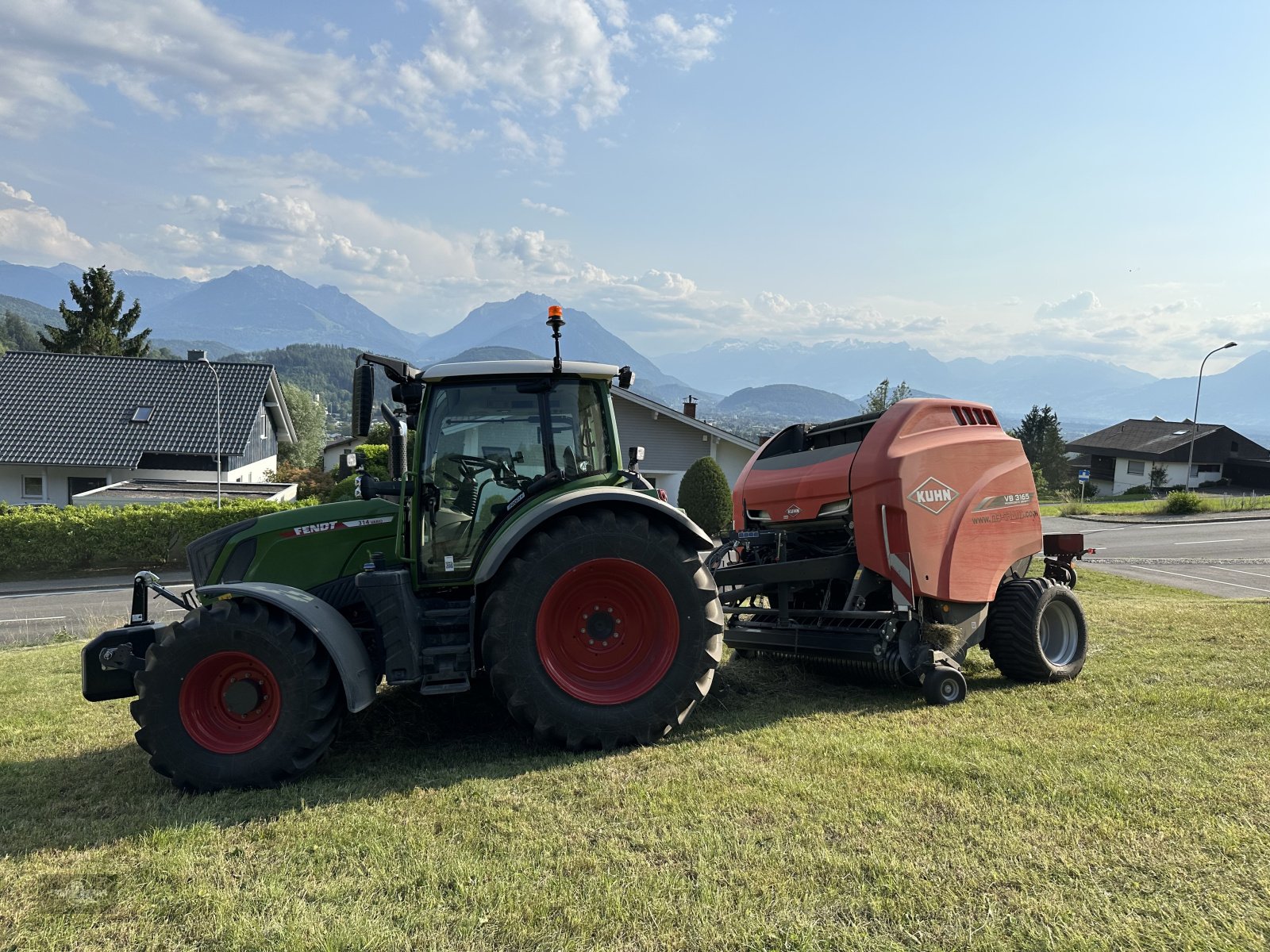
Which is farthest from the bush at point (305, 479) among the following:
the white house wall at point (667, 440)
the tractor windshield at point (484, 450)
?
the tractor windshield at point (484, 450)

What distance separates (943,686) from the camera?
20.2 ft

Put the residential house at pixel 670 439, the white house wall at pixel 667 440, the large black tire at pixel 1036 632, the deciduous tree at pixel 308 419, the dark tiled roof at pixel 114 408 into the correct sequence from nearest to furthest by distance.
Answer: the large black tire at pixel 1036 632 < the dark tiled roof at pixel 114 408 < the residential house at pixel 670 439 < the white house wall at pixel 667 440 < the deciduous tree at pixel 308 419

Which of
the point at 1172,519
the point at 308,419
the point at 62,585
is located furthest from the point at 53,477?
the point at 1172,519

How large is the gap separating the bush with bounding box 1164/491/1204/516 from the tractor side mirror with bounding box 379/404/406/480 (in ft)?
132

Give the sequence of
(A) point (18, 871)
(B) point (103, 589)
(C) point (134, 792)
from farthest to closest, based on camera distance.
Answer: (B) point (103, 589) → (C) point (134, 792) → (A) point (18, 871)

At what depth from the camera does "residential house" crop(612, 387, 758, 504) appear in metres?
29.4

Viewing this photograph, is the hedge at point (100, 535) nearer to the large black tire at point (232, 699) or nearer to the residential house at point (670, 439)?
the residential house at point (670, 439)

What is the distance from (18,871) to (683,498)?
865 inches

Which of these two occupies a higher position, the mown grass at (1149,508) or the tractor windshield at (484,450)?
the tractor windshield at (484,450)

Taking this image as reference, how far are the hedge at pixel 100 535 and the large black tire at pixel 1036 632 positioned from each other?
55.6 ft

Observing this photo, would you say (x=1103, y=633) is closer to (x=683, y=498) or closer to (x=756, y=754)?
(x=756, y=754)

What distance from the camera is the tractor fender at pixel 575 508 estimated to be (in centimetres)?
488

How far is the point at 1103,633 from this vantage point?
28.9 feet

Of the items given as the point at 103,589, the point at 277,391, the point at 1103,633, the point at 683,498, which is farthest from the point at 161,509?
the point at 1103,633
